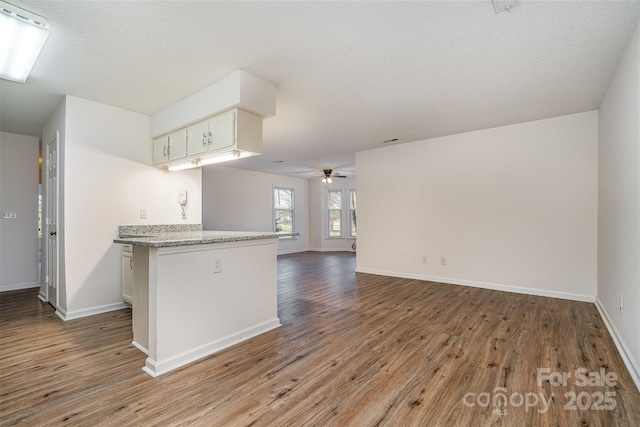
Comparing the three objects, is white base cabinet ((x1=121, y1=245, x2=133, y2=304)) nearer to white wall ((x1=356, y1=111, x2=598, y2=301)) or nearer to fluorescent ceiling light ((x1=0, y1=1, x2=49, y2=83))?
fluorescent ceiling light ((x1=0, y1=1, x2=49, y2=83))

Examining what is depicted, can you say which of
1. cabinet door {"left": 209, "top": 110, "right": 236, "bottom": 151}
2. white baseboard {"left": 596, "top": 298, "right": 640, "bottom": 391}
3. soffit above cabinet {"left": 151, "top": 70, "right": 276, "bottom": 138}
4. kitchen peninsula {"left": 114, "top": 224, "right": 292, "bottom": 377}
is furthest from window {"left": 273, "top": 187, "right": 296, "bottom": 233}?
white baseboard {"left": 596, "top": 298, "right": 640, "bottom": 391}

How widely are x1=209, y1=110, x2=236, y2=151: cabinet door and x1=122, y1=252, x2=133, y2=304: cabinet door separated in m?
1.73

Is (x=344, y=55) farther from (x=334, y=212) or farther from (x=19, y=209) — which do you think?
(x=334, y=212)

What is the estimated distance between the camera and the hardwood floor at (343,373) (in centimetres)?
171

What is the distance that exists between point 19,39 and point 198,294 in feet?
7.39

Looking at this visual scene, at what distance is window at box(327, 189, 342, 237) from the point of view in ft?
32.4

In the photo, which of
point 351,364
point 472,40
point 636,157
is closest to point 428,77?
point 472,40

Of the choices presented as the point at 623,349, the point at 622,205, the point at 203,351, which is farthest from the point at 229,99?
the point at 623,349

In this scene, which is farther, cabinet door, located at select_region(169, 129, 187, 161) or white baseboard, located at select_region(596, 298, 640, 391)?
cabinet door, located at select_region(169, 129, 187, 161)

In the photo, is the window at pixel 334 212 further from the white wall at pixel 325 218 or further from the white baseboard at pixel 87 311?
the white baseboard at pixel 87 311

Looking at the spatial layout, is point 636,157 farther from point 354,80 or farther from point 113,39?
point 113,39

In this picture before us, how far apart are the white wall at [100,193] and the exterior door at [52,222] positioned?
391 mm

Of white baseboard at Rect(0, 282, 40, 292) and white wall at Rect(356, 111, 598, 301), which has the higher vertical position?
white wall at Rect(356, 111, 598, 301)

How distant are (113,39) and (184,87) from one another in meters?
0.85
